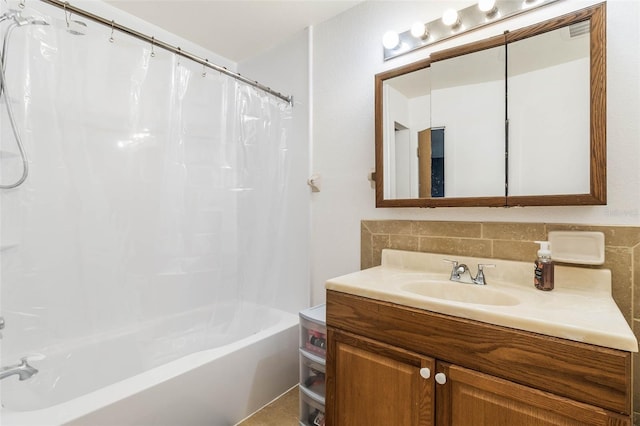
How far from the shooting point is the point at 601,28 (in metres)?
1.02

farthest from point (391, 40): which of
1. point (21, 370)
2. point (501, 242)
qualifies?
point (21, 370)

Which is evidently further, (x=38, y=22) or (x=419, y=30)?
(x=419, y=30)

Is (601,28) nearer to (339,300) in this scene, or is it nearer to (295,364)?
(339,300)

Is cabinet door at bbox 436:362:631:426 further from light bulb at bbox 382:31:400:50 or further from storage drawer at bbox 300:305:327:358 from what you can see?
light bulb at bbox 382:31:400:50

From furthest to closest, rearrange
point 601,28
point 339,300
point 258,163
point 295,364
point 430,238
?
point 258,163
point 295,364
point 430,238
point 339,300
point 601,28

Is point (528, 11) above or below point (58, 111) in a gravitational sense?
above

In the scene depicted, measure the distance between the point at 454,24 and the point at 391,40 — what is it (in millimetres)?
300

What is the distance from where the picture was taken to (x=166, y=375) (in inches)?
49.5

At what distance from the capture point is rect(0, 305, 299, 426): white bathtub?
1109 mm

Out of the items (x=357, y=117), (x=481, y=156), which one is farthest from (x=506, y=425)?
(x=357, y=117)

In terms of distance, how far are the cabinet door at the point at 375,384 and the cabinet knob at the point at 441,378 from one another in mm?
22

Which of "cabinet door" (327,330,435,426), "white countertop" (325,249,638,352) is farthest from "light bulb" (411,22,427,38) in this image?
"cabinet door" (327,330,435,426)

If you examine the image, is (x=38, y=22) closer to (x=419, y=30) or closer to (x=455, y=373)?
(x=419, y=30)

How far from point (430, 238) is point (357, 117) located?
2.62ft
